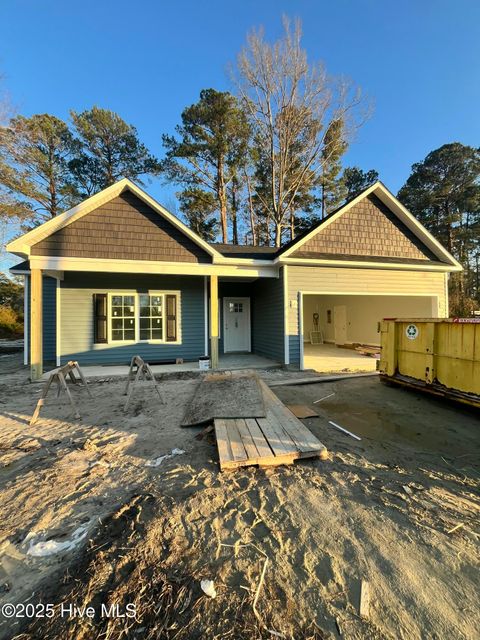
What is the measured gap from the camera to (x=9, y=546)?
6.77 feet

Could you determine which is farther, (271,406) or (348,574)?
(271,406)

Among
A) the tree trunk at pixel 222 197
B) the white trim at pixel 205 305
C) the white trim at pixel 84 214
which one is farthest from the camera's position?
the tree trunk at pixel 222 197

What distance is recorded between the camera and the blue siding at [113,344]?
902 cm

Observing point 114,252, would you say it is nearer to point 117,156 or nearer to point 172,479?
point 172,479

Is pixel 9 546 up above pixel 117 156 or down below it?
below

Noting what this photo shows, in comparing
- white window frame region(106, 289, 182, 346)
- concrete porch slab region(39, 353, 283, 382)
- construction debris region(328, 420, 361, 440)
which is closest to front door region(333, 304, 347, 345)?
concrete porch slab region(39, 353, 283, 382)

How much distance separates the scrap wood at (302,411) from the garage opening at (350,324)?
376 cm

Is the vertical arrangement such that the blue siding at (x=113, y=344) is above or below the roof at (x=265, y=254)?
below

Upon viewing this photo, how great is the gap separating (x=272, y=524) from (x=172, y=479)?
1098 mm

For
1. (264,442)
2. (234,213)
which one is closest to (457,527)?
(264,442)

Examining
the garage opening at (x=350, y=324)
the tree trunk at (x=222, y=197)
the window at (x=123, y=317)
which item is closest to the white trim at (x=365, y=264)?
the garage opening at (x=350, y=324)

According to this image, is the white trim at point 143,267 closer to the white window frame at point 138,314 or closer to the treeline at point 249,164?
the white window frame at point 138,314

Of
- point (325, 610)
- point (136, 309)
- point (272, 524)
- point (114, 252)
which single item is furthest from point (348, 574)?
point (136, 309)

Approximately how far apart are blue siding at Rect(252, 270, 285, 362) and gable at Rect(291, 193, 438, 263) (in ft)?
5.26
